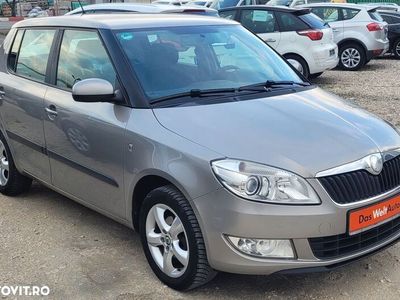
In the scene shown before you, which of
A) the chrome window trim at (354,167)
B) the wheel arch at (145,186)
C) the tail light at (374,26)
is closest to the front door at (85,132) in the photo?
the wheel arch at (145,186)

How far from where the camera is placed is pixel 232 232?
298 centimetres

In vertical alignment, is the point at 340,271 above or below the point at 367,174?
below

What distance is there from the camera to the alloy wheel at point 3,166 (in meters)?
5.16

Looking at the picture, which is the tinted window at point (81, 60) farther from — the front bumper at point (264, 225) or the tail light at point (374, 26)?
the tail light at point (374, 26)

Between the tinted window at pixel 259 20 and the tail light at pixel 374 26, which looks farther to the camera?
the tail light at pixel 374 26

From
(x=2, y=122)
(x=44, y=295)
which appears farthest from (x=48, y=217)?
(x=44, y=295)

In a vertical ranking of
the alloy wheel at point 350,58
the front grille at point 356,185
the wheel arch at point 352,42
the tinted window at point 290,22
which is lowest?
the alloy wheel at point 350,58

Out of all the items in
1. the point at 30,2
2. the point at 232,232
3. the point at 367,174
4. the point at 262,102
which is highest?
the point at 262,102

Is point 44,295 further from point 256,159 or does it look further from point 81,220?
point 256,159

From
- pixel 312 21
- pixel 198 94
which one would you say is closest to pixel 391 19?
pixel 312 21

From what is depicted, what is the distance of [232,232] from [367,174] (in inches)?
33.0

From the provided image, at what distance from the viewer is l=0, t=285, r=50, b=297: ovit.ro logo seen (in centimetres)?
345

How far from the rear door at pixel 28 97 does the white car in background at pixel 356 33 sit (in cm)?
997

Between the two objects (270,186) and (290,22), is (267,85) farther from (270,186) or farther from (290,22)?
(290,22)
